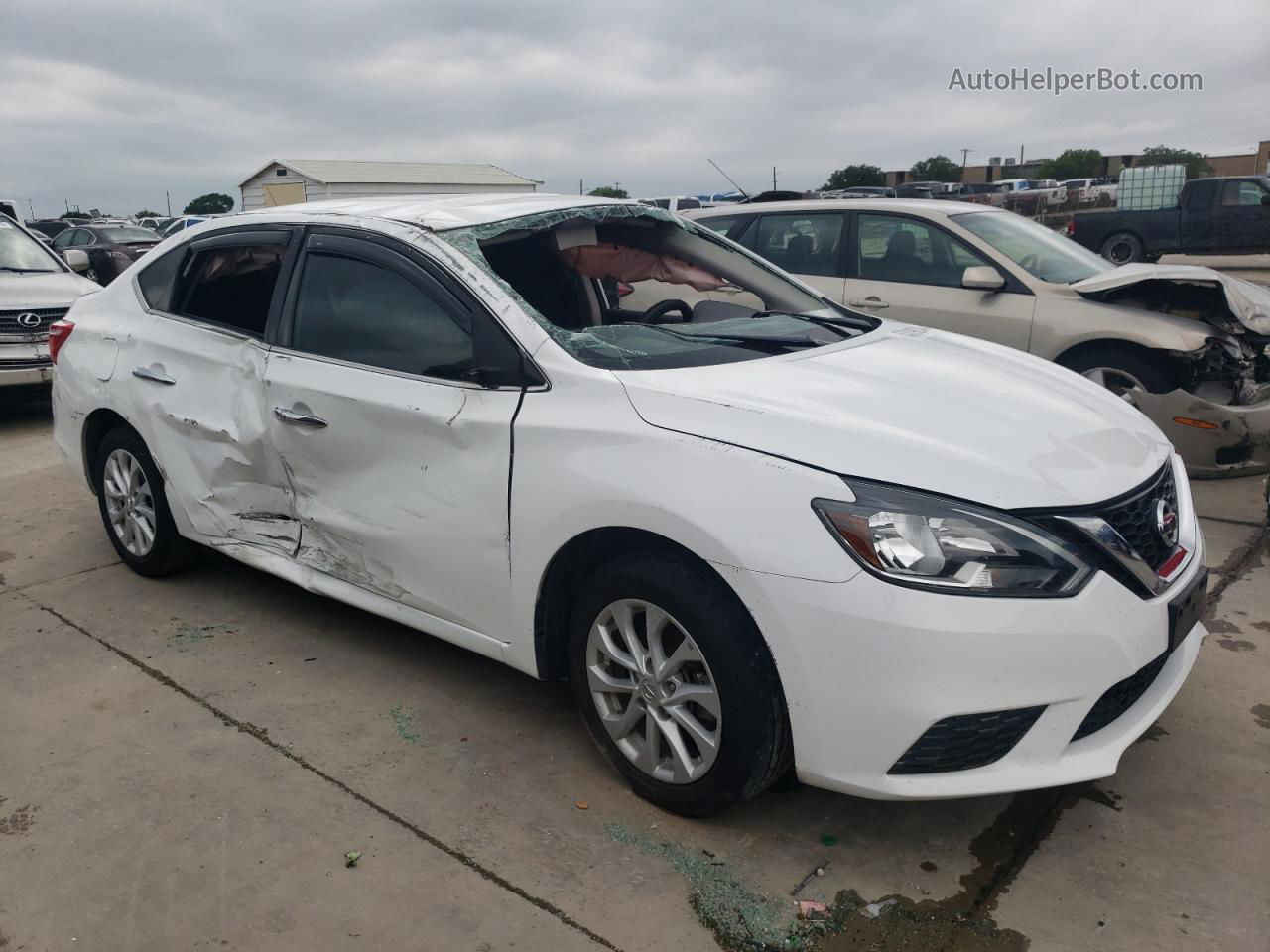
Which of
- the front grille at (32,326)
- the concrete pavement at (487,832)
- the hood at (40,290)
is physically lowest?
the concrete pavement at (487,832)

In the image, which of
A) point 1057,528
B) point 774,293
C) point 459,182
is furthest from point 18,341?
point 459,182

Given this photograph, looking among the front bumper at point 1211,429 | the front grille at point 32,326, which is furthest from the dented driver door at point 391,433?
the front grille at point 32,326

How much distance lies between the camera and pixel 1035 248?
6.65m

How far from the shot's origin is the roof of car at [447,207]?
3469 millimetres

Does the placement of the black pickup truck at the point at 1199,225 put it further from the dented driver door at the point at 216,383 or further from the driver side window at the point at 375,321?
the driver side window at the point at 375,321

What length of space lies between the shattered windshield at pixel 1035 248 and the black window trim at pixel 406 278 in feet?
14.3

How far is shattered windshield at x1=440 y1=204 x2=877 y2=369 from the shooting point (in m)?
3.18

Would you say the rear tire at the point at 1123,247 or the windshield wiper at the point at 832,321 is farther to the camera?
the rear tire at the point at 1123,247

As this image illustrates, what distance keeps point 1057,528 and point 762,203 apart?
5.42 meters

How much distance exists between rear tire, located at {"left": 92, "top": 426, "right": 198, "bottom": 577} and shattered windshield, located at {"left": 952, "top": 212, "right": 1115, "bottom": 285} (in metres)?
4.90

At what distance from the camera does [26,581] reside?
4.77 m

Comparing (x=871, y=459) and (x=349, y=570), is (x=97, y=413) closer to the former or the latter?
(x=349, y=570)

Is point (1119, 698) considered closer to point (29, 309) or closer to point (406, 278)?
point (406, 278)

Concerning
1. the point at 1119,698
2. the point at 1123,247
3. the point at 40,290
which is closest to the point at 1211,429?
the point at 1119,698
